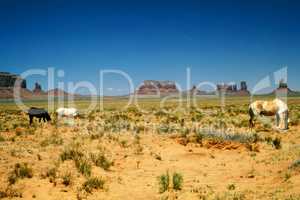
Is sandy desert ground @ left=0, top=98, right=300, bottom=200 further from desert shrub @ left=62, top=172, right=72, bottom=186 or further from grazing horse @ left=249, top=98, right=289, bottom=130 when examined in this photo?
grazing horse @ left=249, top=98, right=289, bottom=130

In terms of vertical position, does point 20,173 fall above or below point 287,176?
below

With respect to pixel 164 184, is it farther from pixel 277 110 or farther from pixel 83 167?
pixel 277 110

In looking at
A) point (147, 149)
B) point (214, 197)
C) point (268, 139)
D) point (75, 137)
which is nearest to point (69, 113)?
point (75, 137)

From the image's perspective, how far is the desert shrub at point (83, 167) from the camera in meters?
9.53

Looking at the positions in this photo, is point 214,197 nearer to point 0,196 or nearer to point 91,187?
point 91,187

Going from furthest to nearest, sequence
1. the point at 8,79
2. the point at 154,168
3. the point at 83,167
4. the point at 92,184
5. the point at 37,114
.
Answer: the point at 8,79 → the point at 37,114 → the point at 154,168 → the point at 83,167 → the point at 92,184

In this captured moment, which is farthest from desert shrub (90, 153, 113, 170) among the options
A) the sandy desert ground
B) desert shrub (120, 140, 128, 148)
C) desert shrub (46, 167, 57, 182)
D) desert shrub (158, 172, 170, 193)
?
desert shrub (120, 140, 128, 148)

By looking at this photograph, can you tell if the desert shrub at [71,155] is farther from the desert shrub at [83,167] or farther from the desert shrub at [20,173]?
the desert shrub at [20,173]

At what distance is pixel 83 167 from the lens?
32.5ft

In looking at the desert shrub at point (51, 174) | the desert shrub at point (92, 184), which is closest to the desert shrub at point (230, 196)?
the desert shrub at point (92, 184)

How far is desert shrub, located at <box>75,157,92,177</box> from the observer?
31.3 ft

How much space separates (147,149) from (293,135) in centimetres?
762

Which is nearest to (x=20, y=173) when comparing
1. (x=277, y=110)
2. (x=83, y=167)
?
(x=83, y=167)

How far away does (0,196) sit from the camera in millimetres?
7574
